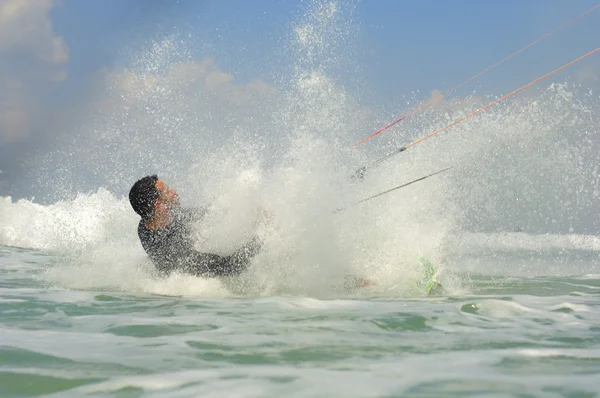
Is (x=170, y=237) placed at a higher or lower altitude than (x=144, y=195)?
lower

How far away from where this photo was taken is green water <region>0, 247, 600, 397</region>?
9.04 feet

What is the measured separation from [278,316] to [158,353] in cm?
162

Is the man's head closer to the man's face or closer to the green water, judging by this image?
the man's face

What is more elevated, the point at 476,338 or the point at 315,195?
the point at 315,195

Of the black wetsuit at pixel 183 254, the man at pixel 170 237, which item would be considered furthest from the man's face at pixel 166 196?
the black wetsuit at pixel 183 254

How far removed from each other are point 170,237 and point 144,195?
0.60 m

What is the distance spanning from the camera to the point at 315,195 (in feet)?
27.7

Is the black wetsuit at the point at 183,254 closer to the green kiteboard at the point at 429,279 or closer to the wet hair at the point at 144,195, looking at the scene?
the wet hair at the point at 144,195

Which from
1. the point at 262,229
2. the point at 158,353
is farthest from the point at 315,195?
the point at 158,353

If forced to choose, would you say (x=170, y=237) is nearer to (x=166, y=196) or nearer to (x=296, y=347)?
(x=166, y=196)

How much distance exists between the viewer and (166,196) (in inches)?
298

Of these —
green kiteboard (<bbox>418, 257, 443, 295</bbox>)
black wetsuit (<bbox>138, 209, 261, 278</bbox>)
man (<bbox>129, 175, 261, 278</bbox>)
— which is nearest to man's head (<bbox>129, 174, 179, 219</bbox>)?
man (<bbox>129, 175, 261, 278</bbox>)

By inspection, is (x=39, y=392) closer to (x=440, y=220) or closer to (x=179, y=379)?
(x=179, y=379)

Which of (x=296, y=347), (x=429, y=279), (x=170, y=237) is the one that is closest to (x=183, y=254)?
(x=170, y=237)
